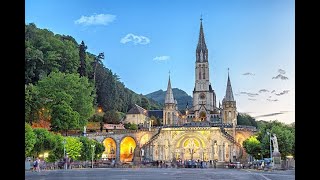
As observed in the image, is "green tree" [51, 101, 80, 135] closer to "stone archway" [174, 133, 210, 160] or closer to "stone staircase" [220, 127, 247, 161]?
"stone archway" [174, 133, 210, 160]

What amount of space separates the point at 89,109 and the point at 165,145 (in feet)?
41.3

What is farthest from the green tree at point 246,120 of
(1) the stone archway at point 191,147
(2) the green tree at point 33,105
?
(2) the green tree at point 33,105

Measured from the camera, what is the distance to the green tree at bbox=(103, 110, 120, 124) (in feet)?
152

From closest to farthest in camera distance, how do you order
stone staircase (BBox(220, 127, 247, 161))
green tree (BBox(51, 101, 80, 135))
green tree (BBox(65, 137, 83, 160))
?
green tree (BBox(65, 137, 83, 160))
green tree (BBox(51, 101, 80, 135))
stone staircase (BBox(220, 127, 247, 161))

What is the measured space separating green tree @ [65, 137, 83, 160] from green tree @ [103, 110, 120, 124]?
15.7m

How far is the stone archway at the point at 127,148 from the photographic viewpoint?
47.4 m

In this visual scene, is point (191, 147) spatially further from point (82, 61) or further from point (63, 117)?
point (63, 117)

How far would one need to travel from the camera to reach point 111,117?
46.7 m

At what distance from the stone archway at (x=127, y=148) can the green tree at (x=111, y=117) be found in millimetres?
2049

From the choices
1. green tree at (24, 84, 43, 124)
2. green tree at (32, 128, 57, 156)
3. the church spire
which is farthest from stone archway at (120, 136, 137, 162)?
green tree at (32, 128, 57, 156)

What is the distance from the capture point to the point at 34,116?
104ft
